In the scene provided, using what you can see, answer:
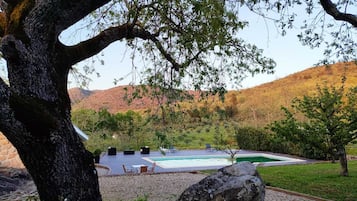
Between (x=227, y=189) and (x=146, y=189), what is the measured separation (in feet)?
17.0

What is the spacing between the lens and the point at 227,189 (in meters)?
4.57

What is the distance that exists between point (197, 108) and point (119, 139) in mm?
15478

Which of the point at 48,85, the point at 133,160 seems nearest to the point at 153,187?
the point at 48,85

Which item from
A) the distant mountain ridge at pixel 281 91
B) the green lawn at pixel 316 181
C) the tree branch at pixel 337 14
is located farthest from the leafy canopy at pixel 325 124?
the distant mountain ridge at pixel 281 91

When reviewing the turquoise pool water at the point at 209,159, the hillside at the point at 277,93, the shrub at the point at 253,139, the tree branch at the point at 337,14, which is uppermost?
the hillside at the point at 277,93

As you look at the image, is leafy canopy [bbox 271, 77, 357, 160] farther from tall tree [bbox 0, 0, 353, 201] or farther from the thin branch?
the thin branch

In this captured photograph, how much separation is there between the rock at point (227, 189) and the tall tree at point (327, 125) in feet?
20.7

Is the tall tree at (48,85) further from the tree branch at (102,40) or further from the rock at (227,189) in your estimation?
the rock at (227,189)

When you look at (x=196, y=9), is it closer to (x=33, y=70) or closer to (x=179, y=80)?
(x=33, y=70)

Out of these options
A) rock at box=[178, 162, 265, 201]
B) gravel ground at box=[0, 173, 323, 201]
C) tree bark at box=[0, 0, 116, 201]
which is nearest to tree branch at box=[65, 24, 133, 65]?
tree bark at box=[0, 0, 116, 201]

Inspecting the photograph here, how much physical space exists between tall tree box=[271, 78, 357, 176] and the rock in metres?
6.30

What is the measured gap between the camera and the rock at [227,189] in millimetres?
4496

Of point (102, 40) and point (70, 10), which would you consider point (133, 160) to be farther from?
point (70, 10)

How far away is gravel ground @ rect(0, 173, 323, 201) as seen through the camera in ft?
26.5
